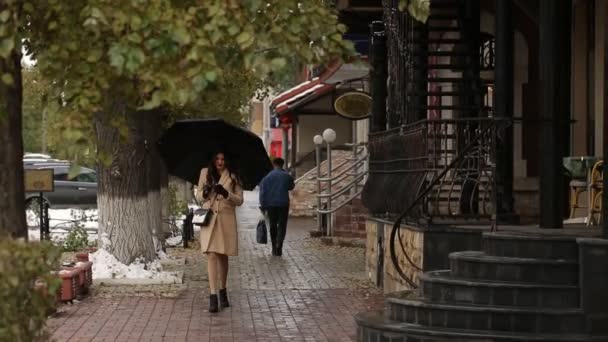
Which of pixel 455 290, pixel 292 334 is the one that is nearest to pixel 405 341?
pixel 455 290

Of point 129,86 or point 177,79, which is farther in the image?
point 129,86

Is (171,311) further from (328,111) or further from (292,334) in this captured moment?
(328,111)

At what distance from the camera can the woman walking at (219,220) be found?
1467 centimetres

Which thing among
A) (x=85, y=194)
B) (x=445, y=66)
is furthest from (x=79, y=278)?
(x=85, y=194)

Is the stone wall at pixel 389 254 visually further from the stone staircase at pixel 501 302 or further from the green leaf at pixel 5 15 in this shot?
the green leaf at pixel 5 15

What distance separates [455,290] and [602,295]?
1118 mm

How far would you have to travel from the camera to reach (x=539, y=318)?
33.5 feet

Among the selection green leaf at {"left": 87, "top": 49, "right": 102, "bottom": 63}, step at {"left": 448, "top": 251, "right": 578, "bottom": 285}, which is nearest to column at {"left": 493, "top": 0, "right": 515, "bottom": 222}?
step at {"left": 448, "top": 251, "right": 578, "bottom": 285}

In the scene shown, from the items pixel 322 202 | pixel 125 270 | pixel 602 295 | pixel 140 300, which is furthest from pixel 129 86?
pixel 322 202

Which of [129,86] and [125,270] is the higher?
[129,86]

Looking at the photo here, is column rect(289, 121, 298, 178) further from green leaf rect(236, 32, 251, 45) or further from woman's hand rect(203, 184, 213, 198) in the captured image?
green leaf rect(236, 32, 251, 45)

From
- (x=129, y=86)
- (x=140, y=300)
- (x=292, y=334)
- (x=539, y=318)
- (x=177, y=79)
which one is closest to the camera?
(x=177, y=79)

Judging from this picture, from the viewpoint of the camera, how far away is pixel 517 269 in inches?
425

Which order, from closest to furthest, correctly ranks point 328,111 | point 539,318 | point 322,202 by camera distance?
1. point 539,318
2. point 322,202
3. point 328,111
